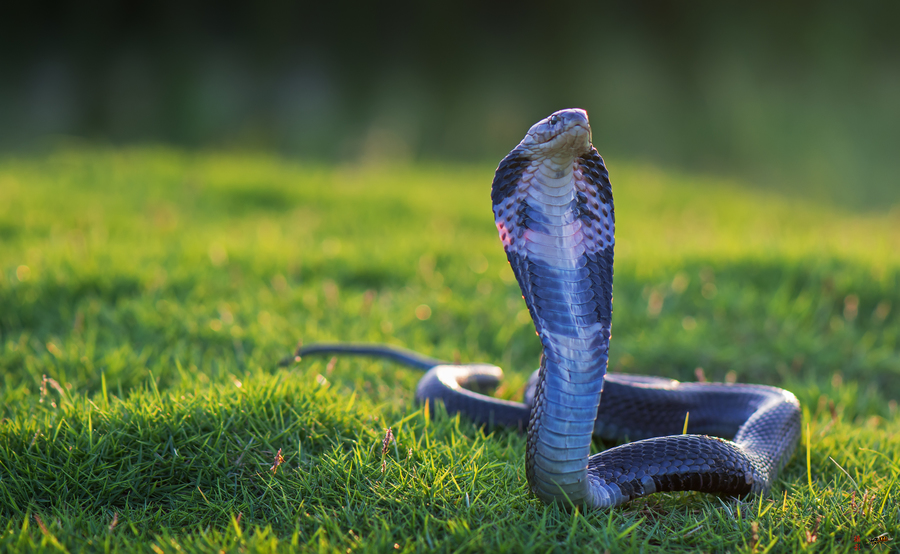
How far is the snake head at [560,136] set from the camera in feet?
6.46

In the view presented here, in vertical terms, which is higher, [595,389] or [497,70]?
[497,70]

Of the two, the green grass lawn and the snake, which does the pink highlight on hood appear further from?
the green grass lawn

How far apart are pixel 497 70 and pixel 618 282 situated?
27.1 feet

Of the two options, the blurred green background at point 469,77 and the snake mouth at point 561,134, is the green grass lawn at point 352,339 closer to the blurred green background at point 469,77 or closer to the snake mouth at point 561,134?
the snake mouth at point 561,134

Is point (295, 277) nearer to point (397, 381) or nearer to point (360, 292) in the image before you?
point (360, 292)

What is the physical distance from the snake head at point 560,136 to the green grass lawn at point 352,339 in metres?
1.14

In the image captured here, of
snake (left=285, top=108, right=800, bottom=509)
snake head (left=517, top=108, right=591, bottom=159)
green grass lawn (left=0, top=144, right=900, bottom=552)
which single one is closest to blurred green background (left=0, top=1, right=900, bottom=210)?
green grass lawn (left=0, top=144, right=900, bottom=552)

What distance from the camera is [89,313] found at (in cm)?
443

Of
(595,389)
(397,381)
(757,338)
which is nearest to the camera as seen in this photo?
(595,389)

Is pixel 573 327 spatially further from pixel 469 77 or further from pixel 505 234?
pixel 469 77

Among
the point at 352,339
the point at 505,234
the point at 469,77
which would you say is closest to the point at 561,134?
the point at 505,234

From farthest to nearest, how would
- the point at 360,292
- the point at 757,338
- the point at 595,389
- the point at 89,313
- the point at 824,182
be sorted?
the point at 824,182, the point at 360,292, the point at 757,338, the point at 89,313, the point at 595,389

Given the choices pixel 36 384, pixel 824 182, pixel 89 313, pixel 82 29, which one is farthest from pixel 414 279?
pixel 82 29

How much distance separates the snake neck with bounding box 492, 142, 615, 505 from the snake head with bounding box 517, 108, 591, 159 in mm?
89
